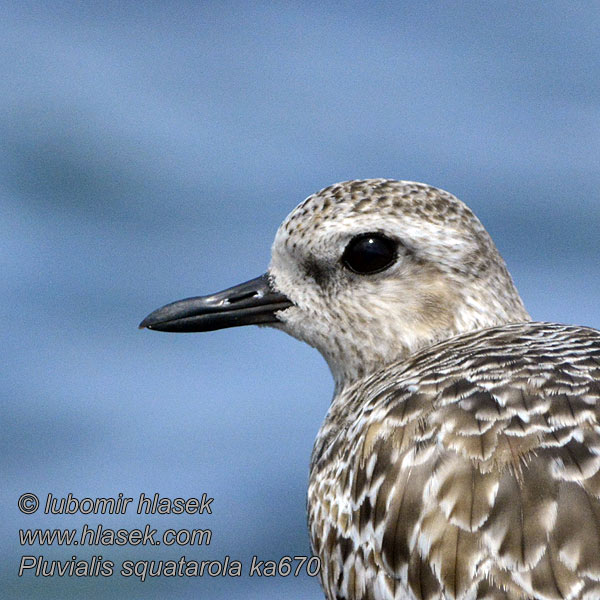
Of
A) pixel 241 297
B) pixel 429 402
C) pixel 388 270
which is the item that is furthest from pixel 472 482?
pixel 241 297

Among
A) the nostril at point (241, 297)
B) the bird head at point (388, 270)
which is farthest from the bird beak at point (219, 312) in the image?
the bird head at point (388, 270)

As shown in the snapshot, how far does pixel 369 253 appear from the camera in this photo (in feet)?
16.1

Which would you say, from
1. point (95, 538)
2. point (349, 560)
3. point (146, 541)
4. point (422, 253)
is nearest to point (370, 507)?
point (349, 560)

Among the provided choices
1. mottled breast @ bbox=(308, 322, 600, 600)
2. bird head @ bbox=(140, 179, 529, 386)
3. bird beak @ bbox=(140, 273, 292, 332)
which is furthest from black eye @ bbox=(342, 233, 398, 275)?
mottled breast @ bbox=(308, 322, 600, 600)

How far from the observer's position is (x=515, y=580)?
343 cm

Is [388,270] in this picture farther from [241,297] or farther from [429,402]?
[429,402]

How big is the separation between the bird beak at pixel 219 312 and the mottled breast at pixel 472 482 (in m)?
0.95

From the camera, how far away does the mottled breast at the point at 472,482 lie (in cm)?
344

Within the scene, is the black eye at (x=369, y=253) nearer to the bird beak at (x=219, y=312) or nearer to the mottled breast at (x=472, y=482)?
the bird beak at (x=219, y=312)

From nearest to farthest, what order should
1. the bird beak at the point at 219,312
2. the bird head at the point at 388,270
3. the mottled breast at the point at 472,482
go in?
the mottled breast at the point at 472,482, the bird head at the point at 388,270, the bird beak at the point at 219,312

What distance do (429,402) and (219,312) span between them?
1.59 metres

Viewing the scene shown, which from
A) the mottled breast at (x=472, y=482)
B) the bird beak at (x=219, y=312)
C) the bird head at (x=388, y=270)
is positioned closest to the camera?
the mottled breast at (x=472, y=482)

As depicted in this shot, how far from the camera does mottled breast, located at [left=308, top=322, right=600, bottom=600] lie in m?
3.44

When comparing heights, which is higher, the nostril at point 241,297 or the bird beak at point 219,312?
the nostril at point 241,297
